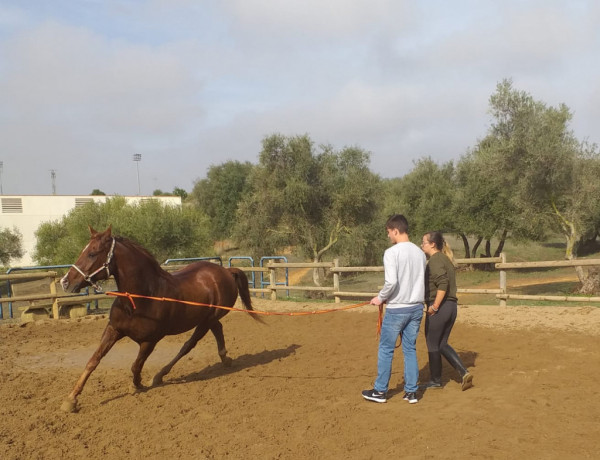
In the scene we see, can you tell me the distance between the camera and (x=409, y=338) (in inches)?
191

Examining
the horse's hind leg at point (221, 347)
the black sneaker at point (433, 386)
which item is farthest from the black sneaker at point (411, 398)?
the horse's hind leg at point (221, 347)

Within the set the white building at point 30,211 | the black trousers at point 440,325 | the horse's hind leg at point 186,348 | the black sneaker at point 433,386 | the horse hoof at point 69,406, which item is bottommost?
the black sneaker at point 433,386

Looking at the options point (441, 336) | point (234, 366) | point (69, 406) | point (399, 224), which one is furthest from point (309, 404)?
point (69, 406)

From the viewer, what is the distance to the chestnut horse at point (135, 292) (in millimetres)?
5281

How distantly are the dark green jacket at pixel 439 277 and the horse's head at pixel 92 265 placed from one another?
11.4ft

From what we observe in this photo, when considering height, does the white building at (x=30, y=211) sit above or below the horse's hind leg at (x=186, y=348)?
above

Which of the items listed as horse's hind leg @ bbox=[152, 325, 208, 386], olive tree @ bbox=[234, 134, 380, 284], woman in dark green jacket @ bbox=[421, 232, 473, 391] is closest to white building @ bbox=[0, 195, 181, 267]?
olive tree @ bbox=[234, 134, 380, 284]

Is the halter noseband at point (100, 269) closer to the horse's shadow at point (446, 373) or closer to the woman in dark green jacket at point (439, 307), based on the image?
the horse's shadow at point (446, 373)

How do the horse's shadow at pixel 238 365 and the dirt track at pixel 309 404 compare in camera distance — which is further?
the horse's shadow at pixel 238 365

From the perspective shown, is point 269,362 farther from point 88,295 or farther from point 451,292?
point 88,295

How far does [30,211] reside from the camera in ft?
147

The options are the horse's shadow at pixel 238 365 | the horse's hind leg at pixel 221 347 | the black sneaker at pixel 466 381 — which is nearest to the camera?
the black sneaker at pixel 466 381

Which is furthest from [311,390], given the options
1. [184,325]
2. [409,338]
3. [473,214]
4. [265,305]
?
[473,214]

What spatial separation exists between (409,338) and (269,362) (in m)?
2.77
